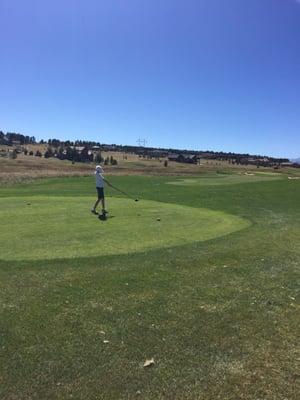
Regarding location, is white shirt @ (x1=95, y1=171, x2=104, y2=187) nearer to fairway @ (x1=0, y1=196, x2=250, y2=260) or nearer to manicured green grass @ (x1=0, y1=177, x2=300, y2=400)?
fairway @ (x1=0, y1=196, x2=250, y2=260)

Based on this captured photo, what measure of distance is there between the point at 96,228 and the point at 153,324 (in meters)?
7.78

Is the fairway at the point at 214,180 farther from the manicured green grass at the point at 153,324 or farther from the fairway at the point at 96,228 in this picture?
the manicured green grass at the point at 153,324

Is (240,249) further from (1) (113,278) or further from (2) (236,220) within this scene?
(2) (236,220)

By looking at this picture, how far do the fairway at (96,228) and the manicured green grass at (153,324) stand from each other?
520mm

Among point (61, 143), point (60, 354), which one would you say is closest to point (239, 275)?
point (60, 354)

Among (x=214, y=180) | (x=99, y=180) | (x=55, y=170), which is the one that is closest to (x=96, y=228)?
(x=99, y=180)

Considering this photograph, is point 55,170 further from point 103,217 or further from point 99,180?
point 103,217

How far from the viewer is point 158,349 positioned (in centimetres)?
680

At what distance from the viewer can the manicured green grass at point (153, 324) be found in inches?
233

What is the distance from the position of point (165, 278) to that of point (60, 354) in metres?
3.78

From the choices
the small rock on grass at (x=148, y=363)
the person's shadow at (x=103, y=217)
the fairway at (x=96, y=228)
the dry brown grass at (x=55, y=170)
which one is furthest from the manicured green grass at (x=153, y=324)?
the dry brown grass at (x=55, y=170)

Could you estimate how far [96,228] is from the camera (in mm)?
15188

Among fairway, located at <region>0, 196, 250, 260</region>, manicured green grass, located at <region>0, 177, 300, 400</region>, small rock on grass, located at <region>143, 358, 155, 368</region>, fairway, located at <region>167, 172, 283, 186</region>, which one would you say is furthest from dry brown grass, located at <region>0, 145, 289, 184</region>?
small rock on grass, located at <region>143, 358, 155, 368</region>

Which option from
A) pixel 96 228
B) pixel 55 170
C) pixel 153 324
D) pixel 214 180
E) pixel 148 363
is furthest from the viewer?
pixel 55 170
